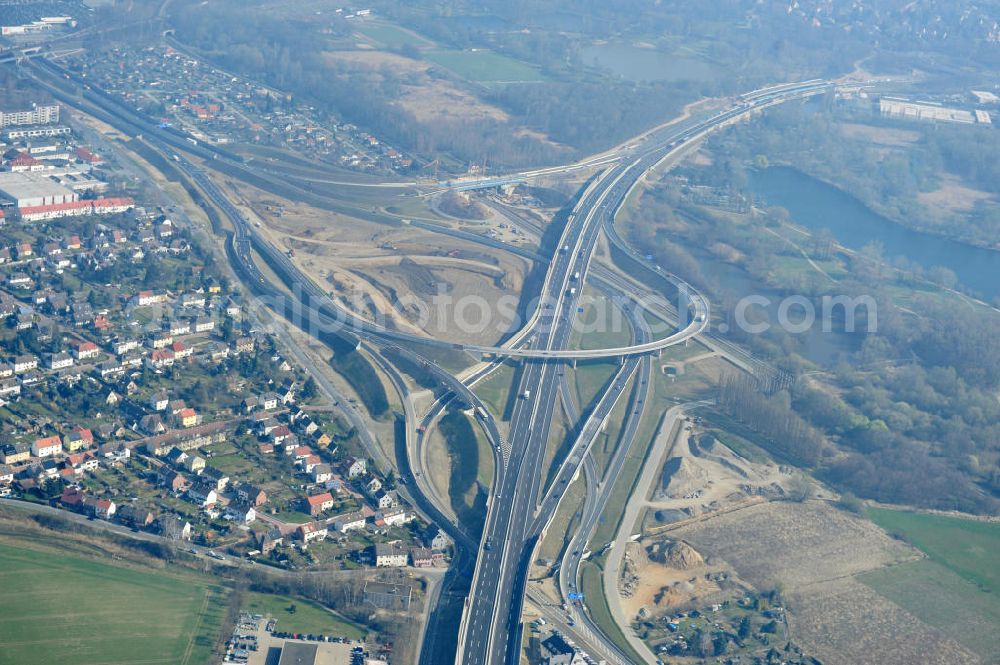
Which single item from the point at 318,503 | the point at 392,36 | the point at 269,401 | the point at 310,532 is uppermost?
the point at 392,36

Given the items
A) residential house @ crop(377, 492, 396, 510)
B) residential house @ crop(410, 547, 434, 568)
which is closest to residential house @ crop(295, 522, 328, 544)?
residential house @ crop(377, 492, 396, 510)

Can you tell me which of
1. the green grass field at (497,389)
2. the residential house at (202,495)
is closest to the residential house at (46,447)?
the residential house at (202,495)

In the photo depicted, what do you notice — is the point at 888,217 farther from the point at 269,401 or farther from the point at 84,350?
the point at 84,350

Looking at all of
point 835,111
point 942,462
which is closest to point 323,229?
point 942,462

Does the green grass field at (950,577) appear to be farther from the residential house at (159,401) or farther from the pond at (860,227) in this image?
the pond at (860,227)

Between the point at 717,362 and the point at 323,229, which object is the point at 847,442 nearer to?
the point at 717,362

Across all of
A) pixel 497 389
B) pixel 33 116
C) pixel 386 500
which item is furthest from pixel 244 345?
pixel 33 116
